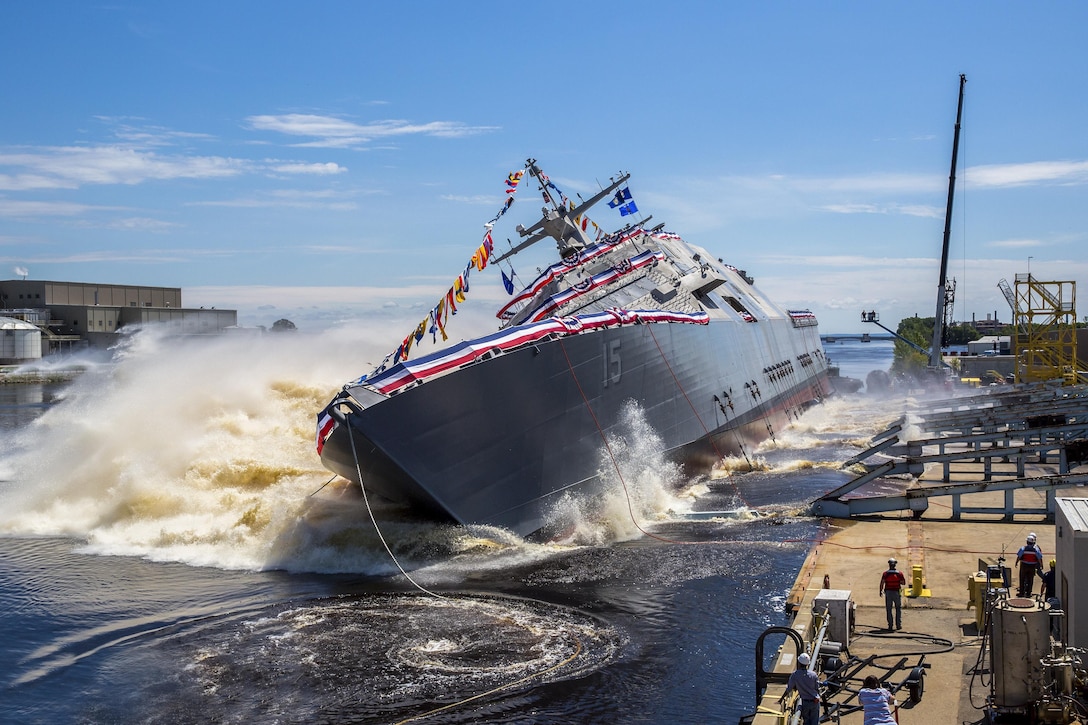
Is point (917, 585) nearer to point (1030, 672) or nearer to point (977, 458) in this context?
point (1030, 672)

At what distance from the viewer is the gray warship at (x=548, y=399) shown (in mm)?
16719

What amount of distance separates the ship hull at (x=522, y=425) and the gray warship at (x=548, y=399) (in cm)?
3

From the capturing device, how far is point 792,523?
67.5ft

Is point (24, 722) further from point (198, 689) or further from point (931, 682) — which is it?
point (931, 682)

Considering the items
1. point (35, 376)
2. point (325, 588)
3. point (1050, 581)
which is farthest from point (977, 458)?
point (35, 376)

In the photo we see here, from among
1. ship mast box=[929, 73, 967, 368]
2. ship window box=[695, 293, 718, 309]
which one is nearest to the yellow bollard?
ship window box=[695, 293, 718, 309]

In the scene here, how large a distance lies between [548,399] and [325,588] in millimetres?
5556

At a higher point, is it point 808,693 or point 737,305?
point 737,305

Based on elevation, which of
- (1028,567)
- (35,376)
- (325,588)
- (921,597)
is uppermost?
(35,376)

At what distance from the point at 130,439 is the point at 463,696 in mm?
15869

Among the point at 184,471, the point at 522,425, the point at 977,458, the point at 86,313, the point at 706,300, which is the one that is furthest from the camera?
the point at 86,313

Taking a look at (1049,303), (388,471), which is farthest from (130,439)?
(1049,303)

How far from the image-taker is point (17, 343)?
278ft

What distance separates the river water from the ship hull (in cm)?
80
